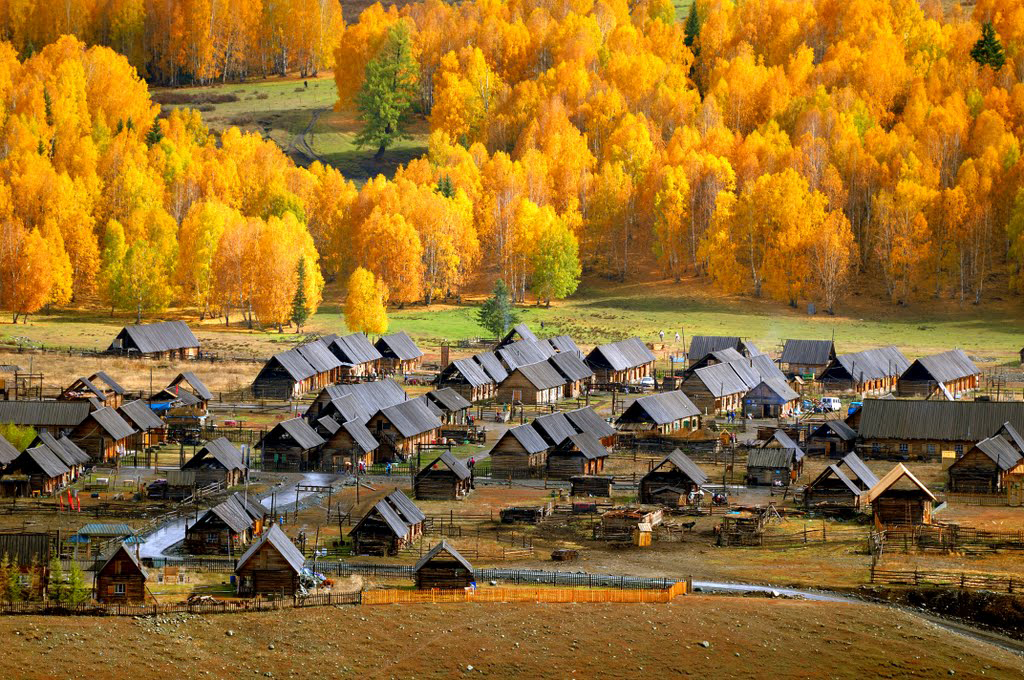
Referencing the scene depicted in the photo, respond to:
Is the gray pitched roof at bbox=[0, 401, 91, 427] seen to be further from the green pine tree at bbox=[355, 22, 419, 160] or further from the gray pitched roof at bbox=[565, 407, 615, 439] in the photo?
the green pine tree at bbox=[355, 22, 419, 160]

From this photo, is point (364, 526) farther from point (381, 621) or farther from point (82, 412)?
point (82, 412)

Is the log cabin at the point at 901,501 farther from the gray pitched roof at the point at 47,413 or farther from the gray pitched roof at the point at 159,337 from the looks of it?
the gray pitched roof at the point at 159,337

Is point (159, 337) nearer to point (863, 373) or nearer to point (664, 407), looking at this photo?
point (664, 407)

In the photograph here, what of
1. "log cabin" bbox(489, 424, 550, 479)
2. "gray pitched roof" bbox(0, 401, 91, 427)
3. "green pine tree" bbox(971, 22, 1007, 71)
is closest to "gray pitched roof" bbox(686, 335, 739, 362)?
"log cabin" bbox(489, 424, 550, 479)

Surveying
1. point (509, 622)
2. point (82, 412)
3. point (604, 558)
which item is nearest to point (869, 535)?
point (604, 558)

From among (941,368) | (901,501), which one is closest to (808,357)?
(941,368)
